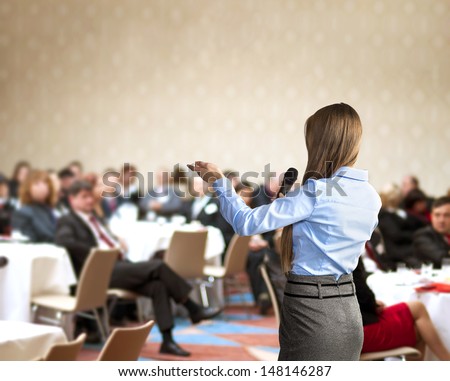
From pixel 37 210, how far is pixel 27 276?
5.73 ft

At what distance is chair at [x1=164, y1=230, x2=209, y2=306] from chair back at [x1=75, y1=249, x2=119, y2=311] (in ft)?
4.29

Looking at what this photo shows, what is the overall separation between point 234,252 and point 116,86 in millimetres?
6303

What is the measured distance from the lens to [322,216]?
7.70ft

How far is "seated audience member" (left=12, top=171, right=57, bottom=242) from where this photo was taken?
23.7ft

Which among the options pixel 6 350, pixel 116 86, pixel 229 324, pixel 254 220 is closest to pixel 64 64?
pixel 116 86

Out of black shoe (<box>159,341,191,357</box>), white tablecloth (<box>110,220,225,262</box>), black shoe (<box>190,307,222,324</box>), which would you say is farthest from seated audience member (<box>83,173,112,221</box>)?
black shoe (<box>159,341,191,357</box>)

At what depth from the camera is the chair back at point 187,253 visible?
693 cm

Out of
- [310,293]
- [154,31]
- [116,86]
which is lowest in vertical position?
[310,293]

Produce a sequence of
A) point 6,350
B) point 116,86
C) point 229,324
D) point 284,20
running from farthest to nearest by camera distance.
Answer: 1. point 116,86
2. point 284,20
3. point 229,324
4. point 6,350

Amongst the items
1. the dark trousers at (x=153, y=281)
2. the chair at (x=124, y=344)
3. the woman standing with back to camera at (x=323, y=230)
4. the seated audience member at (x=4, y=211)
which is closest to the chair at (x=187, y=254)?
the dark trousers at (x=153, y=281)

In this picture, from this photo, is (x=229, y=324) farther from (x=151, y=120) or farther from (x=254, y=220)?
(x=151, y=120)

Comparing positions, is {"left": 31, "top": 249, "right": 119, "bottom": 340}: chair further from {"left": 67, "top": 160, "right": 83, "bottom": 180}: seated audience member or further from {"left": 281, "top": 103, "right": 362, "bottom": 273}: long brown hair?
{"left": 67, "top": 160, "right": 83, "bottom": 180}: seated audience member

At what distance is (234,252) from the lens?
747cm

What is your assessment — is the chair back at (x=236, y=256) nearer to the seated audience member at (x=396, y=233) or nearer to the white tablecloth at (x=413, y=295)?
the seated audience member at (x=396, y=233)
